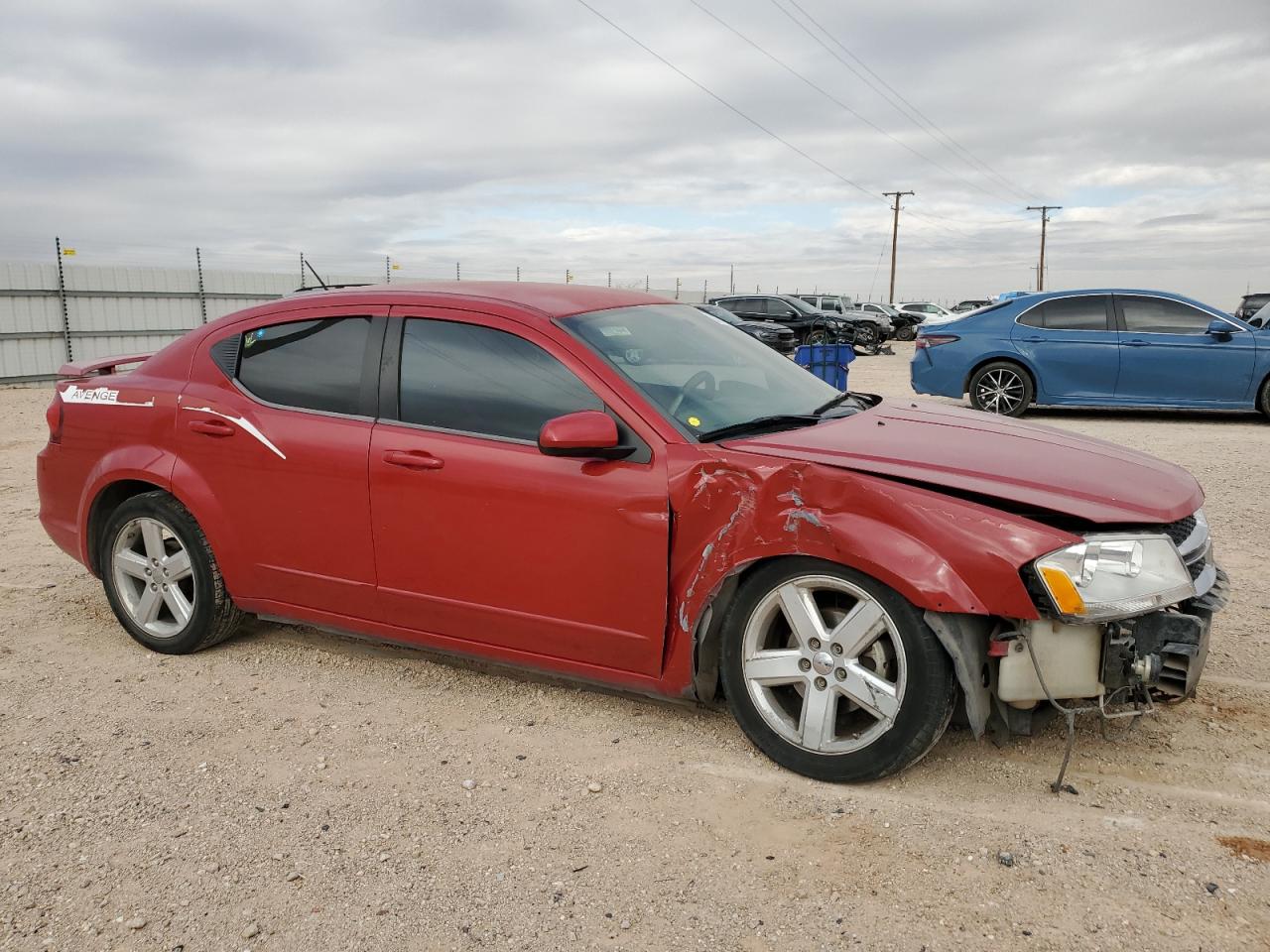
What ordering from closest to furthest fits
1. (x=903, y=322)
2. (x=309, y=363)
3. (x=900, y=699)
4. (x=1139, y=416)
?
(x=900, y=699), (x=309, y=363), (x=1139, y=416), (x=903, y=322)

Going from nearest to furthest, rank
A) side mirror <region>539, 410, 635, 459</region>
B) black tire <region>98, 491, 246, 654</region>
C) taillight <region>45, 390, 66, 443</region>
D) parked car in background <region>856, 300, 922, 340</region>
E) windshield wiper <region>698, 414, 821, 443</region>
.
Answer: side mirror <region>539, 410, 635, 459</region>, windshield wiper <region>698, 414, 821, 443</region>, black tire <region>98, 491, 246, 654</region>, taillight <region>45, 390, 66, 443</region>, parked car in background <region>856, 300, 922, 340</region>

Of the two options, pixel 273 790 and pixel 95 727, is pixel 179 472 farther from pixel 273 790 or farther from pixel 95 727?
pixel 273 790

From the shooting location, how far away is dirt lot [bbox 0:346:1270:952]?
237 cm

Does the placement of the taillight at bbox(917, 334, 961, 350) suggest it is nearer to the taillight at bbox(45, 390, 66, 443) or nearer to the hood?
the hood

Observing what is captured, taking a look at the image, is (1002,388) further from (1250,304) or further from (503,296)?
(1250,304)

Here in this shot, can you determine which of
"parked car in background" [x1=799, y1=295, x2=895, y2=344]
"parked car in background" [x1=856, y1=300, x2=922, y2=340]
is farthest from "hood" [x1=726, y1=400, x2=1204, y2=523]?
"parked car in background" [x1=856, y1=300, x2=922, y2=340]

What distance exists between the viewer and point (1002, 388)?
38.0 ft

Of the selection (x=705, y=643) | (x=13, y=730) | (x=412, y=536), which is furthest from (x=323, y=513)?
(x=705, y=643)

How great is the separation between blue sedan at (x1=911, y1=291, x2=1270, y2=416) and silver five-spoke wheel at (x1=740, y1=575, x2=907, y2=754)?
9.44m

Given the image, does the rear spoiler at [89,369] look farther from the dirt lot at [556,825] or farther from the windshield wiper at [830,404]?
the windshield wiper at [830,404]

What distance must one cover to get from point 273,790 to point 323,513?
1071mm

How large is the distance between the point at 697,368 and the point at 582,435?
772 mm

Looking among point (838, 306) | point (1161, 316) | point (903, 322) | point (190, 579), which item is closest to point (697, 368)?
point (190, 579)

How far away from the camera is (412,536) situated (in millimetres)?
3508
